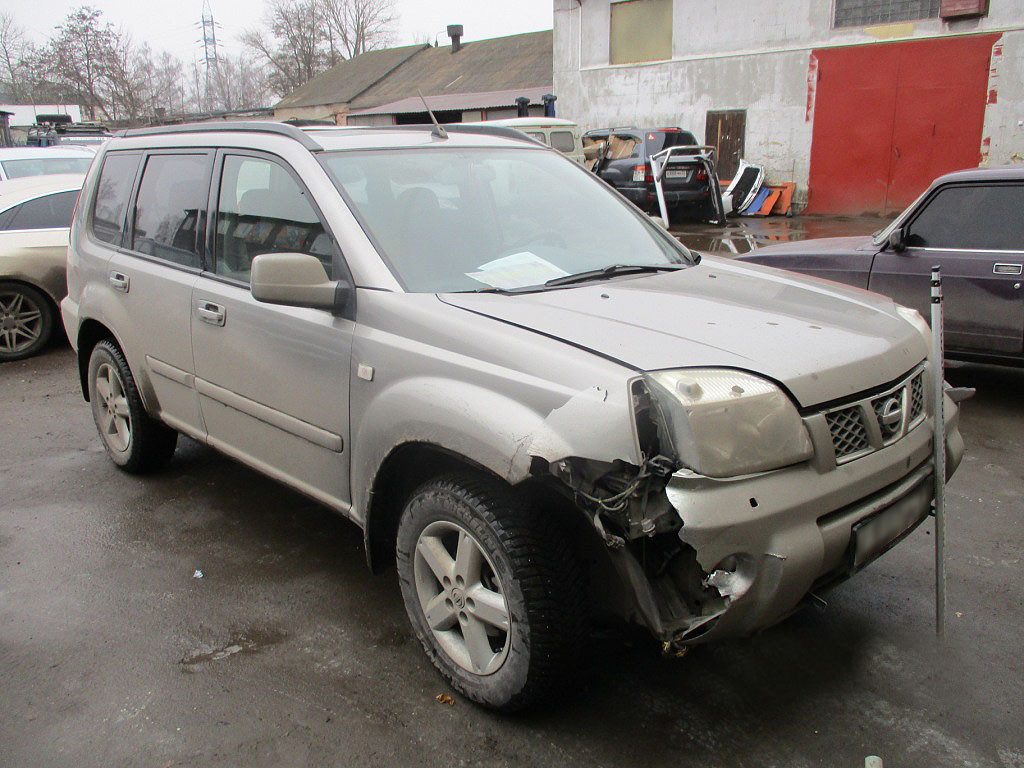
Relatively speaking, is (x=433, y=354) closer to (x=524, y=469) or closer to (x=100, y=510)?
(x=524, y=469)

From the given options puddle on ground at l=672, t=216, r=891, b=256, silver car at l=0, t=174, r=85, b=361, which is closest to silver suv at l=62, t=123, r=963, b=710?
silver car at l=0, t=174, r=85, b=361

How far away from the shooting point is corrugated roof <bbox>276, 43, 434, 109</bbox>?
38594 mm

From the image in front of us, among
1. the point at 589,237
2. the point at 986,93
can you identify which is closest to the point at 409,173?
the point at 589,237

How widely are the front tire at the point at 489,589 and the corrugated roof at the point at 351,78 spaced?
3765cm

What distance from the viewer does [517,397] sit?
7.89 feet

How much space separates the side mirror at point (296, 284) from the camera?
2.82 meters

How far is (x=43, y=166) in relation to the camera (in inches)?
413

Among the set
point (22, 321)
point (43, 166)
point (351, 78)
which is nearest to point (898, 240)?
point (22, 321)

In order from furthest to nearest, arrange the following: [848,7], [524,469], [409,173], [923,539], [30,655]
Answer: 1. [848,7]
2. [923,539]
3. [409,173]
4. [30,655]
5. [524,469]

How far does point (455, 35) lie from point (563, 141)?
24126 millimetres

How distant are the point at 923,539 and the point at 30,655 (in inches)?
146

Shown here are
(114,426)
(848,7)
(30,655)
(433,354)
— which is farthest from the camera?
(848,7)

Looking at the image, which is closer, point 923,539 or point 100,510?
point 923,539

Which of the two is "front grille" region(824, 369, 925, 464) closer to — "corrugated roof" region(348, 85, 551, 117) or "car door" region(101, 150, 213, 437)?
"car door" region(101, 150, 213, 437)
